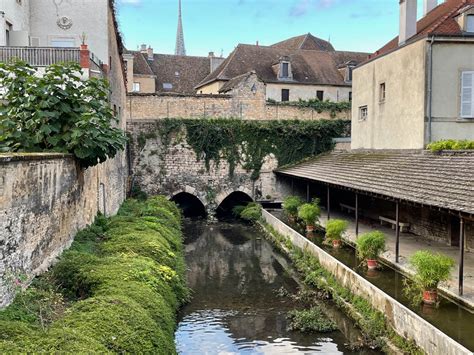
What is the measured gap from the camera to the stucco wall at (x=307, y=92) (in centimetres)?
3328

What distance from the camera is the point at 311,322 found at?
1016 centimetres

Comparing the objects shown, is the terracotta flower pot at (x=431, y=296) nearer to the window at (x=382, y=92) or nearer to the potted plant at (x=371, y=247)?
the potted plant at (x=371, y=247)

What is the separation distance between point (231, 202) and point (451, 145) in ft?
49.9

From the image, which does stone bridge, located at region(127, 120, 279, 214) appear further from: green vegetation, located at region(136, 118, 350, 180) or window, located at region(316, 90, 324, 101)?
window, located at region(316, 90, 324, 101)

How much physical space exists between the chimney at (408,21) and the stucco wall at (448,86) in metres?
1.98

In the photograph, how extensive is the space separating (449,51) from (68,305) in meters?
14.2

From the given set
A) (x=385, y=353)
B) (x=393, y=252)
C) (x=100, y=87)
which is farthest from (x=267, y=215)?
(x=385, y=353)

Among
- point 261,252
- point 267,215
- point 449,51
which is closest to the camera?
point 449,51

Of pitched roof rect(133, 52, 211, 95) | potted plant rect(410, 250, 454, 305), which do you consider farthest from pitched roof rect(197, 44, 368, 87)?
potted plant rect(410, 250, 454, 305)

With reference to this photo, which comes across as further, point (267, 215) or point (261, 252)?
point (267, 215)

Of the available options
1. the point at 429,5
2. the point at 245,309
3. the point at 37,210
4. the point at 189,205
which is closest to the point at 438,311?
the point at 245,309

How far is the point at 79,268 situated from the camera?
28.7 feet

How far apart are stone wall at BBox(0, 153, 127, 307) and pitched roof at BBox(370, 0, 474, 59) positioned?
1184 cm

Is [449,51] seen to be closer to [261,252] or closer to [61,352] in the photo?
[261,252]
